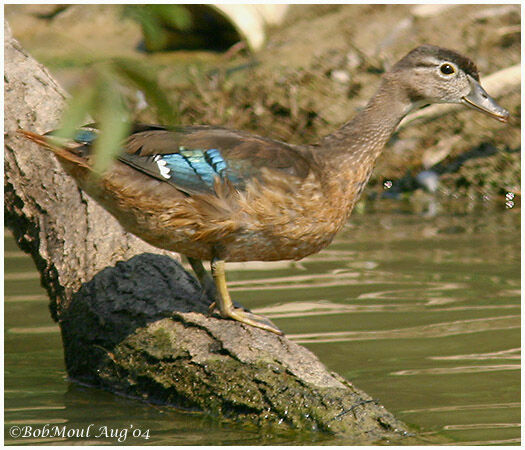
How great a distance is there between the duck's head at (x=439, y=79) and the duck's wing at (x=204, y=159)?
0.92 m

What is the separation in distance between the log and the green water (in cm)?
12

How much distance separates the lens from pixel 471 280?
6734 millimetres

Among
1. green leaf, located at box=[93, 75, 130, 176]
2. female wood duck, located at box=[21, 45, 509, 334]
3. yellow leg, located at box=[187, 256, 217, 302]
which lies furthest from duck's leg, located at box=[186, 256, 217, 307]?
green leaf, located at box=[93, 75, 130, 176]

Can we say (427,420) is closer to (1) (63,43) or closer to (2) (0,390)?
(2) (0,390)

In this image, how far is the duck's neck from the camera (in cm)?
453

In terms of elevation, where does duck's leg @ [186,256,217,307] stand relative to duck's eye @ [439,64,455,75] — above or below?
below

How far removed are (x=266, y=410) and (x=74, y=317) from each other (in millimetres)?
1315

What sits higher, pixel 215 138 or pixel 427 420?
pixel 215 138

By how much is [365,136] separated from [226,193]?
907mm

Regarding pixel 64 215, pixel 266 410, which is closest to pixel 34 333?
pixel 64 215

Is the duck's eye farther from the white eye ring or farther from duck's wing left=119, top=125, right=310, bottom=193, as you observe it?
duck's wing left=119, top=125, right=310, bottom=193

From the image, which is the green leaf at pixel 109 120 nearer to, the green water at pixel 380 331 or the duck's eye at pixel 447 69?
the green water at pixel 380 331

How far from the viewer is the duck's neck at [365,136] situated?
178 inches

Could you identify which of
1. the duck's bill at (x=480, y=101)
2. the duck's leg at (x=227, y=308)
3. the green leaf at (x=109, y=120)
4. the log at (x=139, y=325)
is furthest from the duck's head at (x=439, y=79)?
the green leaf at (x=109, y=120)
